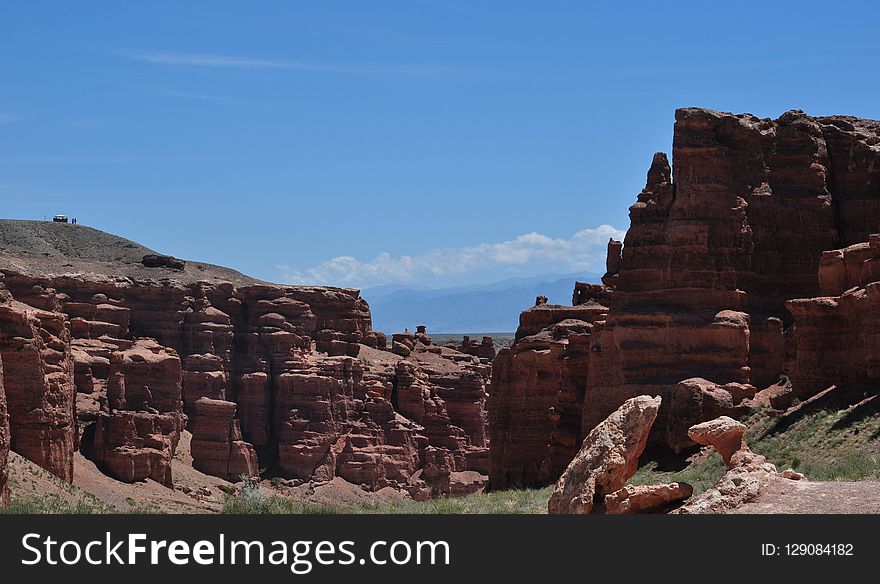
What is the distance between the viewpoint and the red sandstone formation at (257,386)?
80375mm

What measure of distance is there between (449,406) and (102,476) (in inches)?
1464

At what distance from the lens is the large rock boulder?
27359 millimetres

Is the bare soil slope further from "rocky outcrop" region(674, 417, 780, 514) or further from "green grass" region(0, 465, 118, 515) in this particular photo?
"rocky outcrop" region(674, 417, 780, 514)

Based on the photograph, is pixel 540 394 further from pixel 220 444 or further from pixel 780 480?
pixel 780 480

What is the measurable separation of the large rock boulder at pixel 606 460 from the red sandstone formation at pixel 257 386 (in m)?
49.8

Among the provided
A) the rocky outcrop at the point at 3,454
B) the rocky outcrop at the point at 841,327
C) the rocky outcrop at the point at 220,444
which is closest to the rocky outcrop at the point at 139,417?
the rocky outcrop at the point at 220,444

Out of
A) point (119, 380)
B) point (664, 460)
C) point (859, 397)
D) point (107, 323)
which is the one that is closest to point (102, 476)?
point (119, 380)

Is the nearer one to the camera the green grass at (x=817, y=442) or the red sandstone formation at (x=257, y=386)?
the green grass at (x=817, y=442)

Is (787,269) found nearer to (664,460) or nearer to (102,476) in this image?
(664,460)

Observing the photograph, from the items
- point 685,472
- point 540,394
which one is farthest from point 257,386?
point 685,472

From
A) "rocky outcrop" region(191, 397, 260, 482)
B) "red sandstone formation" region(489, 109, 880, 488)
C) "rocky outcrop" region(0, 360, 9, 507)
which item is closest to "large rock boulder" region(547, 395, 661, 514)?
"red sandstone formation" region(489, 109, 880, 488)

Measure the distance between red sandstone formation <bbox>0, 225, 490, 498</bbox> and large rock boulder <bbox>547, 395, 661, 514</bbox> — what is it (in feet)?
163

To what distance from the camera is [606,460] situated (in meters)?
27.5

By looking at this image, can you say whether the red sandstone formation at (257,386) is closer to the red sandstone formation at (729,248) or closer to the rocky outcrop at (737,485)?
the red sandstone formation at (729,248)
